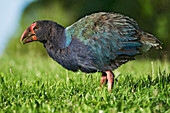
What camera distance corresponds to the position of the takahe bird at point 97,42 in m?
3.24

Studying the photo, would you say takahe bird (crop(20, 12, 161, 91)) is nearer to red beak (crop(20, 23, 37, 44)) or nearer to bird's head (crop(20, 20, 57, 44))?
bird's head (crop(20, 20, 57, 44))

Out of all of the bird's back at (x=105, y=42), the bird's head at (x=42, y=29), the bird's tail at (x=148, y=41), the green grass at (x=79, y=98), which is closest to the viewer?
the green grass at (x=79, y=98)

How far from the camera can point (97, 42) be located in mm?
3240

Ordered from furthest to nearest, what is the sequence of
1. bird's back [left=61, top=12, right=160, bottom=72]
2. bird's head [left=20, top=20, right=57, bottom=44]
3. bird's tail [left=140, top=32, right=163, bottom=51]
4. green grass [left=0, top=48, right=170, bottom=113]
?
bird's head [left=20, top=20, right=57, bottom=44] < bird's tail [left=140, top=32, right=163, bottom=51] < bird's back [left=61, top=12, right=160, bottom=72] < green grass [left=0, top=48, right=170, bottom=113]

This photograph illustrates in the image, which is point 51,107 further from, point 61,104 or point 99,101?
point 99,101

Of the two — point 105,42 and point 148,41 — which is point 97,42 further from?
point 148,41

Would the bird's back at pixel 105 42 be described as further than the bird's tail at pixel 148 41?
No

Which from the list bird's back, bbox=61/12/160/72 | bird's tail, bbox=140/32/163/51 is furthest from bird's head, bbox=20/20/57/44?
bird's tail, bbox=140/32/163/51

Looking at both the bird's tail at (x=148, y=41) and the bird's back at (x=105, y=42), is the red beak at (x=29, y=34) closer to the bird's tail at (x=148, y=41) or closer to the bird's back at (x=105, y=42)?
the bird's back at (x=105, y=42)

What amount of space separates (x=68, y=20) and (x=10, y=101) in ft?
33.4

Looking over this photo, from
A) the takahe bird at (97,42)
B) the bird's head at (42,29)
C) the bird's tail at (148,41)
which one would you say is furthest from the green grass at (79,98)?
the bird's head at (42,29)

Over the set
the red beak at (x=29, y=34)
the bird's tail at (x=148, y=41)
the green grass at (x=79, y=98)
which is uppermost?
the red beak at (x=29, y=34)

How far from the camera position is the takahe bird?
3.24 m

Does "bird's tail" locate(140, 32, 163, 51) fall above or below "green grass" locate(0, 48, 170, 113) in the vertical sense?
above
